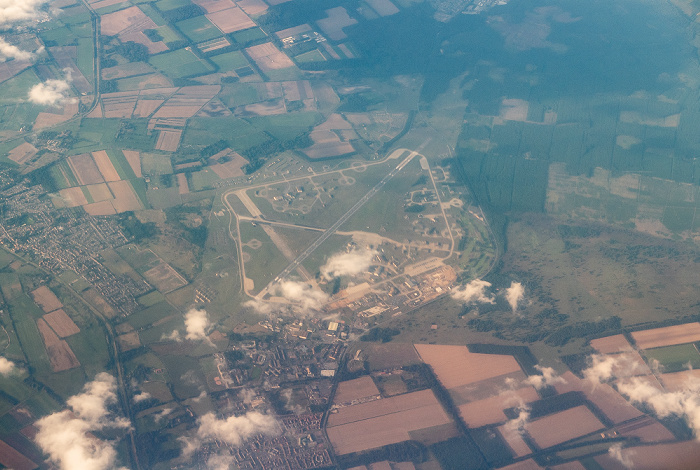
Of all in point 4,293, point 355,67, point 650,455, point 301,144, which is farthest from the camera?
point 355,67

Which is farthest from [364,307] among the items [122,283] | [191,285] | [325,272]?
[122,283]

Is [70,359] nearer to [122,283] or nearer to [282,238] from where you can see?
[122,283]

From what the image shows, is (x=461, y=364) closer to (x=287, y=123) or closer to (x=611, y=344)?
(x=611, y=344)

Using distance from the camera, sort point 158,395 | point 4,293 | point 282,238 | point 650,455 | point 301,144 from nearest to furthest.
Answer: point 650,455, point 158,395, point 4,293, point 282,238, point 301,144

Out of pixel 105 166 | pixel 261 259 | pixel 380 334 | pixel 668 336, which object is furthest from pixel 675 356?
pixel 105 166

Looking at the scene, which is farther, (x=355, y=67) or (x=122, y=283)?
(x=355, y=67)

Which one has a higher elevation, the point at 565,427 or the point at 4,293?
the point at 4,293
